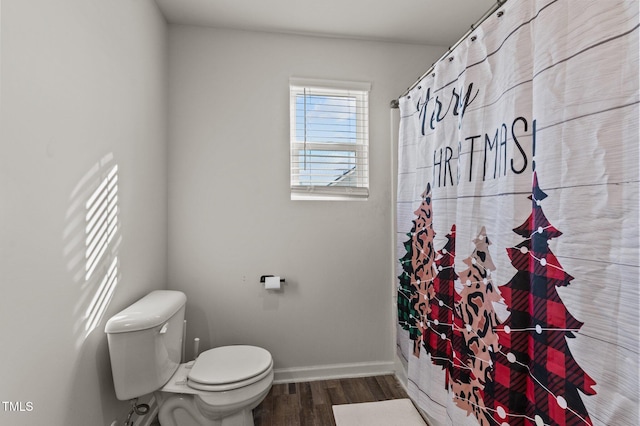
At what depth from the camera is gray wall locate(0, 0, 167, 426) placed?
34.0 inches

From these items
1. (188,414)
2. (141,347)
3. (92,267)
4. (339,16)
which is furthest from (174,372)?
(339,16)

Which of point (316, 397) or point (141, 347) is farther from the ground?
point (141, 347)

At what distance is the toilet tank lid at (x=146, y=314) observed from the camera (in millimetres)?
1316

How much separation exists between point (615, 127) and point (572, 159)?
0.11m

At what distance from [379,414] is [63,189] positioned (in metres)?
1.95

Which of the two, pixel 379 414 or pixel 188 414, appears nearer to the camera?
pixel 188 414

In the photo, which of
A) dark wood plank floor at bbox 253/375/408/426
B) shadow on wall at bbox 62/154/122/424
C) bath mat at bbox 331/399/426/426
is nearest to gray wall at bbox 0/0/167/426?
shadow on wall at bbox 62/154/122/424

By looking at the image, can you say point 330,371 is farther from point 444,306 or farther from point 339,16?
point 339,16

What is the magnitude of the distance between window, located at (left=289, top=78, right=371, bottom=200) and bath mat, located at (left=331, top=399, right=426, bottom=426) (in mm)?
1352

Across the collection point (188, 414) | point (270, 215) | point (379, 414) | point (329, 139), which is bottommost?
point (379, 414)

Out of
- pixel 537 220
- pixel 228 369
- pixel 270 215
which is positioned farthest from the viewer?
pixel 270 215

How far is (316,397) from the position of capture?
2.02 meters

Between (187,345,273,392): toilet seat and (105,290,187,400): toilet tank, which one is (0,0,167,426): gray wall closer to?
(105,290,187,400): toilet tank

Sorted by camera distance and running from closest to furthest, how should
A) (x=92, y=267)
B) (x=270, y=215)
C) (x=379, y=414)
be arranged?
(x=92, y=267), (x=379, y=414), (x=270, y=215)
